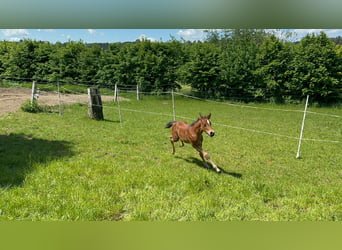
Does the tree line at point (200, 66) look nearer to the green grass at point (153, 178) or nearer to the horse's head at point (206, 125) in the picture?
the green grass at point (153, 178)

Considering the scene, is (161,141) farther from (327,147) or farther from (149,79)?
(149,79)

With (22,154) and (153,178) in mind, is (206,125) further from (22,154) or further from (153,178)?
(22,154)

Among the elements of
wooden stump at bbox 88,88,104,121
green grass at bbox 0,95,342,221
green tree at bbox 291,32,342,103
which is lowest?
green grass at bbox 0,95,342,221

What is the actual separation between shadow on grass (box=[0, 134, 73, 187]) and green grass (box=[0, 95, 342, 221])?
0.01m

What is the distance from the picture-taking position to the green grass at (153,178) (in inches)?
91.4

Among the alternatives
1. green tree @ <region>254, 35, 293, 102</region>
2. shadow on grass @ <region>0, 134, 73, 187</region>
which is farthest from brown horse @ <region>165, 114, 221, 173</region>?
green tree @ <region>254, 35, 293, 102</region>

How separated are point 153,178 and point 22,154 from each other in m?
2.50

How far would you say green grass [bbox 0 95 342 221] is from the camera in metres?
2.32

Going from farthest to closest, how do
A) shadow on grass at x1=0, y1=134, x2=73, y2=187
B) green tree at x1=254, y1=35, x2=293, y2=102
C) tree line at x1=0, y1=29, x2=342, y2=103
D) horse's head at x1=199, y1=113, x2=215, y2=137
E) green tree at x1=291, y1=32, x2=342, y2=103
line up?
green tree at x1=254, y1=35, x2=293, y2=102, tree line at x1=0, y1=29, x2=342, y2=103, green tree at x1=291, y1=32, x2=342, y2=103, horse's head at x1=199, y1=113, x2=215, y2=137, shadow on grass at x1=0, y1=134, x2=73, y2=187

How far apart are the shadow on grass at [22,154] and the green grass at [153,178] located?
0.05 feet

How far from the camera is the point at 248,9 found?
120cm

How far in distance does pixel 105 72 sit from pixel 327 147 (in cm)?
1682

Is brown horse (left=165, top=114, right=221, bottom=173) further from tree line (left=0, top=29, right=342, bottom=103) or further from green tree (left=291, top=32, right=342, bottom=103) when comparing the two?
green tree (left=291, top=32, right=342, bottom=103)

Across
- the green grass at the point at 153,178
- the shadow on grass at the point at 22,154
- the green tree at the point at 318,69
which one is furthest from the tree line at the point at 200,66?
the shadow on grass at the point at 22,154
